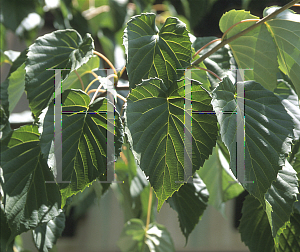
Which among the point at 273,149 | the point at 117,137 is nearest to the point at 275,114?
the point at 273,149

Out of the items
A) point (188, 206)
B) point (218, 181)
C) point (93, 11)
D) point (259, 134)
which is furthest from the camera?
point (93, 11)

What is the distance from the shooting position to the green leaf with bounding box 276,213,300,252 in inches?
13.1

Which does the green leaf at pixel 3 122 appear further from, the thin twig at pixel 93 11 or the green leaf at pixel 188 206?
the thin twig at pixel 93 11

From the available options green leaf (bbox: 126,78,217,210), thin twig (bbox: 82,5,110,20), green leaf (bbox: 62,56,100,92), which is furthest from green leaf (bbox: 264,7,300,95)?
thin twig (bbox: 82,5,110,20)

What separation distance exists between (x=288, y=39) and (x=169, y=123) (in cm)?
15

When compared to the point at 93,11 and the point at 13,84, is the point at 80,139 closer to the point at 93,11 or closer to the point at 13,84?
the point at 13,84

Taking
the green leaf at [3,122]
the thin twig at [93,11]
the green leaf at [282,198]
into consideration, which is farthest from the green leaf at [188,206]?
the thin twig at [93,11]

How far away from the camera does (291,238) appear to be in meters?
0.34

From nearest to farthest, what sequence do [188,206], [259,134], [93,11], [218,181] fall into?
[259,134], [188,206], [218,181], [93,11]

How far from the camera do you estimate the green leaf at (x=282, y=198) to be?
29cm

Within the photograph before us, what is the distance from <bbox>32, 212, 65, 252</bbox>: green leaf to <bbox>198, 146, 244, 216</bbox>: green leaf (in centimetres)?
22

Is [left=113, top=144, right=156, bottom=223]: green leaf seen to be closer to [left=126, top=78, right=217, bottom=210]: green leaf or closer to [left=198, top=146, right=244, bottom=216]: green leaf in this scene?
[left=198, top=146, right=244, bottom=216]: green leaf

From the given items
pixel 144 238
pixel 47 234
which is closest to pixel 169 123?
pixel 47 234

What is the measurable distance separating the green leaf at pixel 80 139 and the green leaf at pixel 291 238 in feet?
0.69
